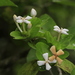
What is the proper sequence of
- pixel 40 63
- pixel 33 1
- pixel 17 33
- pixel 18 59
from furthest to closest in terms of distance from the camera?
pixel 33 1 < pixel 18 59 < pixel 17 33 < pixel 40 63

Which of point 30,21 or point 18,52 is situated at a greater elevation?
point 30,21

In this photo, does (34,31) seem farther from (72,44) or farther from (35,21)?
(72,44)

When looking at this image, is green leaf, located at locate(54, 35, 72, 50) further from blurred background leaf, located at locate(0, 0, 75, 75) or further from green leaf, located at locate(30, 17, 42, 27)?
blurred background leaf, located at locate(0, 0, 75, 75)

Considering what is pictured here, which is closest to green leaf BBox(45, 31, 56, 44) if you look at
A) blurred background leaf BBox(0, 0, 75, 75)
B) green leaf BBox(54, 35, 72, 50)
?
green leaf BBox(54, 35, 72, 50)

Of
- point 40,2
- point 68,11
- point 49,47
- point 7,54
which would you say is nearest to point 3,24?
point 7,54

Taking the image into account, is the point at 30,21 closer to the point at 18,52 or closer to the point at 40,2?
the point at 18,52

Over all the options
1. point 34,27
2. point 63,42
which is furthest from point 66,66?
point 34,27

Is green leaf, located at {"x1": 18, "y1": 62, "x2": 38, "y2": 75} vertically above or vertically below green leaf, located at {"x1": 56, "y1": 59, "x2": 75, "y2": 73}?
below

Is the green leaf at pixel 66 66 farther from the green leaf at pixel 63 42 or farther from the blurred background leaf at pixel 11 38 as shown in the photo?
the blurred background leaf at pixel 11 38
